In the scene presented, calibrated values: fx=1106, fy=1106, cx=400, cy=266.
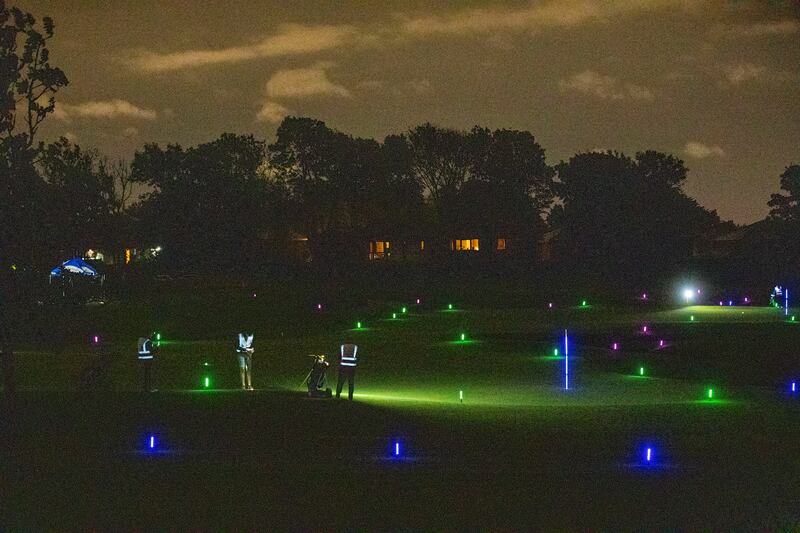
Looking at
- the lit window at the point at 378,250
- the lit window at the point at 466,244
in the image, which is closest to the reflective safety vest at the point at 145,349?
the lit window at the point at 378,250

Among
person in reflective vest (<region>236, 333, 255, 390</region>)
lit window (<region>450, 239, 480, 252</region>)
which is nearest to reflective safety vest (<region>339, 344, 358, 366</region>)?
person in reflective vest (<region>236, 333, 255, 390</region>)

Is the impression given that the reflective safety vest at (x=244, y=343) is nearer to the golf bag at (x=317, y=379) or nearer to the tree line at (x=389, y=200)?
the golf bag at (x=317, y=379)

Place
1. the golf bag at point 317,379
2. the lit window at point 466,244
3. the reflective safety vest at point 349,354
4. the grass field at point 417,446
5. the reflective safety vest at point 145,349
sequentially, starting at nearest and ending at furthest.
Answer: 1. the grass field at point 417,446
2. the reflective safety vest at point 349,354
3. the golf bag at point 317,379
4. the reflective safety vest at point 145,349
5. the lit window at point 466,244

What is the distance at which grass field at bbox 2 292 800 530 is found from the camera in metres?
15.6

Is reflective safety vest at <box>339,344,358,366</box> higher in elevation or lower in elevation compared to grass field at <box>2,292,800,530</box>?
higher

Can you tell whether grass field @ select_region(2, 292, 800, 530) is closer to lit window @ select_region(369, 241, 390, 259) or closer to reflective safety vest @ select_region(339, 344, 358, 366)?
reflective safety vest @ select_region(339, 344, 358, 366)

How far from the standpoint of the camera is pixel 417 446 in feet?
70.3

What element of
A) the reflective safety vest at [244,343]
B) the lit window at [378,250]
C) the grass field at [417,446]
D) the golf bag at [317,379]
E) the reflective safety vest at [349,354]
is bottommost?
the grass field at [417,446]

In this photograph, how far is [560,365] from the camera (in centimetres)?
4262

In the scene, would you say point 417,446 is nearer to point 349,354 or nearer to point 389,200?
point 349,354

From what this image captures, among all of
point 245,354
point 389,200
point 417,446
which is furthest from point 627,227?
point 417,446

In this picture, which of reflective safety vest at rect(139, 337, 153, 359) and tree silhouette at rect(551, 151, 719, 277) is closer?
reflective safety vest at rect(139, 337, 153, 359)

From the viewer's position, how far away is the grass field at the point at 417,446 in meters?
15.6

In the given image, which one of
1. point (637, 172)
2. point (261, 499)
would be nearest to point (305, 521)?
point (261, 499)
